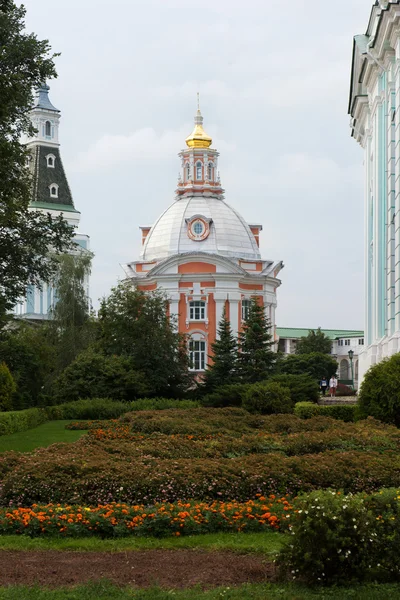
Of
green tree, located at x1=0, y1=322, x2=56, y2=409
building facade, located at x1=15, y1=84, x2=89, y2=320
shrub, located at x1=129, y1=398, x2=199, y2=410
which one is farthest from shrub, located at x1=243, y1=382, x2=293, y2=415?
building facade, located at x1=15, y1=84, x2=89, y2=320

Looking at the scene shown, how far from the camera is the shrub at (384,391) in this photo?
24.5 m

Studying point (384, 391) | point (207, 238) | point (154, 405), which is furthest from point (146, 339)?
point (207, 238)

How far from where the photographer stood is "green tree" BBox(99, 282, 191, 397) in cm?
4528

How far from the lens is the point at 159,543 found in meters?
10.5

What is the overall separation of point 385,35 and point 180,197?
2071 inches

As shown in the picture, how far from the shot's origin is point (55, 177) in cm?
8856

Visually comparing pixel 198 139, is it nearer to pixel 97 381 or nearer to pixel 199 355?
pixel 199 355

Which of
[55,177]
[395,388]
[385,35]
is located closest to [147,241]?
[55,177]

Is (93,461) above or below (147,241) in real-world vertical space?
Answer: below

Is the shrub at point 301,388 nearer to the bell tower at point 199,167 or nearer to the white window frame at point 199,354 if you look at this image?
the white window frame at point 199,354

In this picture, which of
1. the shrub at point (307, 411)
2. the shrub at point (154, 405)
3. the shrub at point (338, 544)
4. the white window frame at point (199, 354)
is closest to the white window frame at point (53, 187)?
the white window frame at point (199, 354)

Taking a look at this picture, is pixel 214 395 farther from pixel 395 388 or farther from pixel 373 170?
pixel 395 388

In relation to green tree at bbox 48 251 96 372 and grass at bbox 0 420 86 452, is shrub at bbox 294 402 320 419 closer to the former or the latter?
grass at bbox 0 420 86 452

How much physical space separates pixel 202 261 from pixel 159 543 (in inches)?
Result: 2655
